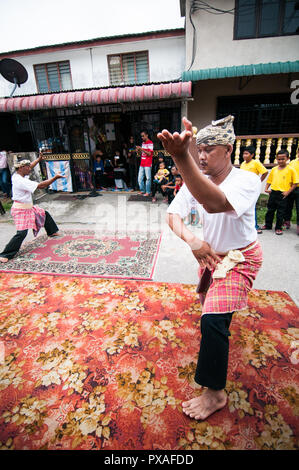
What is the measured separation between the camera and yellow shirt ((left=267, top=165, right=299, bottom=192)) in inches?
179

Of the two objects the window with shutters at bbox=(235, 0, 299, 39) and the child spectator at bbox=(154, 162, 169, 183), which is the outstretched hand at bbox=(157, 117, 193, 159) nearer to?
the child spectator at bbox=(154, 162, 169, 183)

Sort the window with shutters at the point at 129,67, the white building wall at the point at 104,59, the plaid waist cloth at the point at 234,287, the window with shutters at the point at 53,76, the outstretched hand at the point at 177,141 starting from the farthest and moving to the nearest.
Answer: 1. the window with shutters at the point at 53,76
2. the window with shutters at the point at 129,67
3. the white building wall at the point at 104,59
4. the plaid waist cloth at the point at 234,287
5. the outstretched hand at the point at 177,141

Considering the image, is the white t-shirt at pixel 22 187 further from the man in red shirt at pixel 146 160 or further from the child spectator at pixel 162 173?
the man in red shirt at pixel 146 160

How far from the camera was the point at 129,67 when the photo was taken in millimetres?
10039

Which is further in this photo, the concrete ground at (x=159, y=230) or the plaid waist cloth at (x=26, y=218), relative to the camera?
the plaid waist cloth at (x=26, y=218)

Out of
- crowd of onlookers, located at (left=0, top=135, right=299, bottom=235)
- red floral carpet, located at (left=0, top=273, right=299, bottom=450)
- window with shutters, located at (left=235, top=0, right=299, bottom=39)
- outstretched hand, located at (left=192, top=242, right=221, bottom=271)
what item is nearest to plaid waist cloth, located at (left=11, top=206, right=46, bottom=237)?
red floral carpet, located at (left=0, top=273, right=299, bottom=450)

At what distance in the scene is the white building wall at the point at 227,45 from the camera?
7133 millimetres

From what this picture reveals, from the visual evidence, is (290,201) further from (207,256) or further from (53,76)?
(53,76)

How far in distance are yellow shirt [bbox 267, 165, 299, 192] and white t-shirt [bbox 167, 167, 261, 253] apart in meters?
3.60

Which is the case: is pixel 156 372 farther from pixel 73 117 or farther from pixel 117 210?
pixel 73 117

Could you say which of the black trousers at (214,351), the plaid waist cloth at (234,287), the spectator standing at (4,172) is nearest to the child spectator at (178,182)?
the plaid waist cloth at (234,287)

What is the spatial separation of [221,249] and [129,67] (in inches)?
439

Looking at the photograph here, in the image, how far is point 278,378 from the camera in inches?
75.1

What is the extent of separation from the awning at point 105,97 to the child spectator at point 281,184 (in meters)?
3.12
